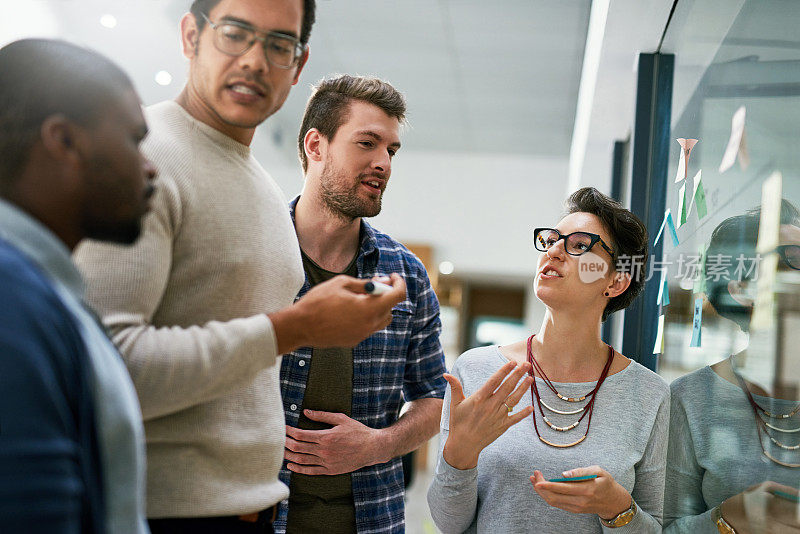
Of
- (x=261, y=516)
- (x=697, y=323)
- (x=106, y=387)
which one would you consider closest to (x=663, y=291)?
(x=697, y=323)

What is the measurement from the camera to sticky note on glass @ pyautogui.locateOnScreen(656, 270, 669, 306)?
1.89m

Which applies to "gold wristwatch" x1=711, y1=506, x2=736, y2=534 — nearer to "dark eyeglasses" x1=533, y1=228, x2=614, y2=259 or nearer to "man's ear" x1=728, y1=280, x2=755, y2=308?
"man's ear" x1=728, y1=280, x2=755, y2=308

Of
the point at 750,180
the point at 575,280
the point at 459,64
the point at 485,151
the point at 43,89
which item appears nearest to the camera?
the point at 43,89

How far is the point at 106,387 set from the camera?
2.19 ft

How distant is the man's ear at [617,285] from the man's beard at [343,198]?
1.67 feet

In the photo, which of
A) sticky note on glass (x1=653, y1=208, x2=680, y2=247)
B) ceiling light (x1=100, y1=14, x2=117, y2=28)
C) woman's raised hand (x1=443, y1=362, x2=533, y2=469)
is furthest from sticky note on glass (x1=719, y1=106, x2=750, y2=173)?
ceiling light (x1=100, y1=14, x2=117, y2=28)

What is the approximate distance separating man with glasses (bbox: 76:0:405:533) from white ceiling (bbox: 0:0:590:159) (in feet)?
4.70

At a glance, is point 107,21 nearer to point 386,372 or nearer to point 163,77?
point 163,77

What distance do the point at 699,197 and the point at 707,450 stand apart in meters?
0.57

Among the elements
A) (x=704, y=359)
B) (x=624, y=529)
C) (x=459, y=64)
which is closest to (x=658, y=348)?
(x=704, y=359)

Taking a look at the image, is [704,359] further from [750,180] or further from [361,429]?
[361,429]

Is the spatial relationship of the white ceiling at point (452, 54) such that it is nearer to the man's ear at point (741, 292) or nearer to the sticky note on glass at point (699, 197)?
the sticky note on glass at point (699, 197)

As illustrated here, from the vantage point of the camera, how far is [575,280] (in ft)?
4.97

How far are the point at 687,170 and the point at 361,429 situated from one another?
1.01m
